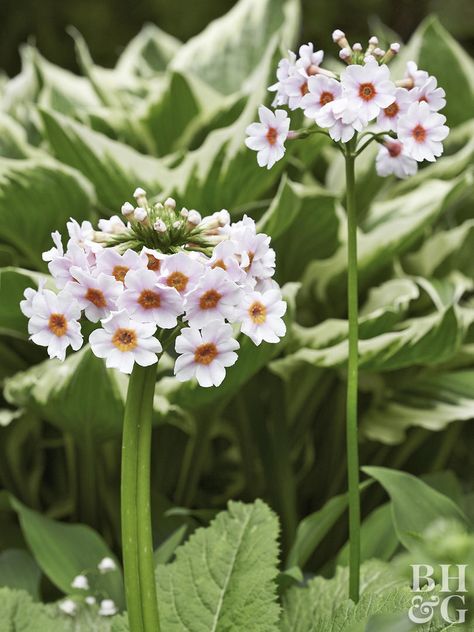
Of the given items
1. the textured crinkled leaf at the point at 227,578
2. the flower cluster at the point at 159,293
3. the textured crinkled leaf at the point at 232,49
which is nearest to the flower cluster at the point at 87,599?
the textured crinkled leaf at the point at 227,578

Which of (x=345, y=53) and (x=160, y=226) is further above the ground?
(x=345, y=53)

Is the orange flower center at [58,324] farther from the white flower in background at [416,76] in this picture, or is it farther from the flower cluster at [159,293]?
the white flower in background at [416,76]

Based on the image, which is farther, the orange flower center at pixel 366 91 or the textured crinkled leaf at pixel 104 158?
the textured crinkled leaf at pixel 104 158

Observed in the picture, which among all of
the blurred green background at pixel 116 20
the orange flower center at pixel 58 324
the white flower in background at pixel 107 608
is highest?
the blurred green background at pixel 116 20

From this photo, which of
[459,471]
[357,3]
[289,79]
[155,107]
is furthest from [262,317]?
[357,3]

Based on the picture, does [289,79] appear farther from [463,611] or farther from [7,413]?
[7,413]

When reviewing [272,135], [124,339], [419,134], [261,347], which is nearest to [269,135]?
[272,135]

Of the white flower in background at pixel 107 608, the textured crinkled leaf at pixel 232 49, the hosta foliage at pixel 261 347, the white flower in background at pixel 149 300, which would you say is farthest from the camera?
the textured crinkled leaf at pixel 232 49

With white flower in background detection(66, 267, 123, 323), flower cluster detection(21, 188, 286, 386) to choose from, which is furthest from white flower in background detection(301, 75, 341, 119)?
white flower in background detection(66, 267, 123, 323)

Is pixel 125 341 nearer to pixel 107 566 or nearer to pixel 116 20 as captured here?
pixel 107 566
